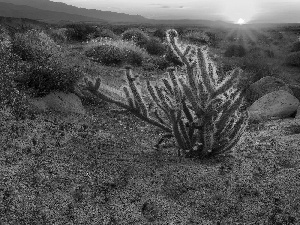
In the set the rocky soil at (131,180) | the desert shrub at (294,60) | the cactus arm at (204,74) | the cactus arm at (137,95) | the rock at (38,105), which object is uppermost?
the cactus arm at (204,74)

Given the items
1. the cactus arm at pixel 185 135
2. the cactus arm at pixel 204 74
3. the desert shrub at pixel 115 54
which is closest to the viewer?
the cactus arm at pixel 204 74

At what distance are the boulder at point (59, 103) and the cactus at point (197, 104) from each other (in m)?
2.35

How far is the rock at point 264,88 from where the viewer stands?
13.2 m

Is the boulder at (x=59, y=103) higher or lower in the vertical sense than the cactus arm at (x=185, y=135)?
lower

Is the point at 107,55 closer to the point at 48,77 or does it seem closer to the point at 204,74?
the point at 48,77

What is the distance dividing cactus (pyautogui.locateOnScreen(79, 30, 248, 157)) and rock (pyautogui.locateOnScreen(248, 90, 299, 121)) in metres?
3.99

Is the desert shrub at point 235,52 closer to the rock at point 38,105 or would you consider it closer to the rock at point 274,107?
the rock at point 274,107

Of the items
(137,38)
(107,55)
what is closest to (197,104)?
(107,55)

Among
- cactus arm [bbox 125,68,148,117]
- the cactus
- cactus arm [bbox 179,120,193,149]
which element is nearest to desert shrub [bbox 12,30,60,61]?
cactus arm [bbox 125,68,148,117]

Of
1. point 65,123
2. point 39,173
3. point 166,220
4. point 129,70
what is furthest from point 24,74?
point 166,220

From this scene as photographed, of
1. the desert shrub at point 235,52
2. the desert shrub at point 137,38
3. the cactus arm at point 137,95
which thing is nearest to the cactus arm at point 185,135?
the cactus arm at point 137,95

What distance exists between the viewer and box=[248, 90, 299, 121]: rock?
10.8 m

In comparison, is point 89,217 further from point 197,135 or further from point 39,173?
point 197,135

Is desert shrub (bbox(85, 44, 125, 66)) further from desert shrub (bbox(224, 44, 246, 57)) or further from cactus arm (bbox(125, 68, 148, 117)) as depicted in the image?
desert shrub (bbox(224, 44, 246, 57))
